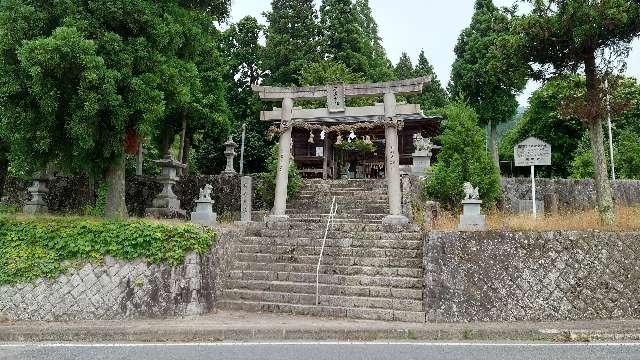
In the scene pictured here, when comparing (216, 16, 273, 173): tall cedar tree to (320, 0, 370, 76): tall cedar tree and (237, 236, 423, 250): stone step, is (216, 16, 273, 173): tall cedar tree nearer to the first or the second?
(320, 0, 370, 76): tall cedar tree

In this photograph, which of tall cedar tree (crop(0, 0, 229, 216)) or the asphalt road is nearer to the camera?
the asphalt road

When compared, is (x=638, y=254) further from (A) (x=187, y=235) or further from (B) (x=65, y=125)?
Answer: (B) (x=65, y=125)

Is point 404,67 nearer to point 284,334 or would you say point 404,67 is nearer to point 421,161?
point 421,161

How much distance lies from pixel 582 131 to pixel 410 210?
1911 centimetres

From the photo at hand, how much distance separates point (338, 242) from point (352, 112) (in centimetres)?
367

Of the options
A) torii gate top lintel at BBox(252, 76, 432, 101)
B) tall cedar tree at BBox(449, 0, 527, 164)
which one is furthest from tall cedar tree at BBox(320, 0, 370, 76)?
torii gate top lintel at BBox(252, 76, 432, 101)

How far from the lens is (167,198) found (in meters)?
15.2

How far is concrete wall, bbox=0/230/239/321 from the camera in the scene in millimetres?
8734

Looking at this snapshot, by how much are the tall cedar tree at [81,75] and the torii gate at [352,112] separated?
3239mm

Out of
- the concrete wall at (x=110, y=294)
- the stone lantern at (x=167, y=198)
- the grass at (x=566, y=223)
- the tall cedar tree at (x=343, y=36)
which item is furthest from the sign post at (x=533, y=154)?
the tall cedar tree at (x=343, y=36)

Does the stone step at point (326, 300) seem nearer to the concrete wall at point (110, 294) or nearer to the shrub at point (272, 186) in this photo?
the concrete wall at point (110, 294)

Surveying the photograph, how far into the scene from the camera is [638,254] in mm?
8641

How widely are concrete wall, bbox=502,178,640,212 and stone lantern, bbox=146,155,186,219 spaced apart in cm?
1218

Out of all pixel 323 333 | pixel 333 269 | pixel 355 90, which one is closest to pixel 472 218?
pixel 333 269
